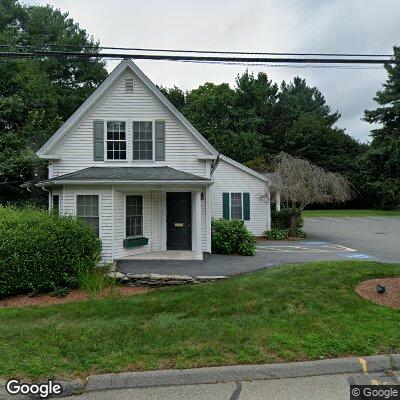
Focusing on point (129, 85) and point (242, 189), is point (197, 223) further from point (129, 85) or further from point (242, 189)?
point (242, 189)

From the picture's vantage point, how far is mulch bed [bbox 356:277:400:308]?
667 cm

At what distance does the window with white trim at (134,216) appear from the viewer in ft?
41.8

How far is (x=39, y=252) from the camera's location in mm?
8680

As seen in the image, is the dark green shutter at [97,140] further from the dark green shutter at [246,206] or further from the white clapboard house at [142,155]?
the dark green shutter at [246,206]

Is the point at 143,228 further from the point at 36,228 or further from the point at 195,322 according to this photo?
the point at 195,322

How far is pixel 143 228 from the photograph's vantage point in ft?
43.2

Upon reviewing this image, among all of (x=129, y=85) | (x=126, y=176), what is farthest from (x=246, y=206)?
(x=129, y=85)

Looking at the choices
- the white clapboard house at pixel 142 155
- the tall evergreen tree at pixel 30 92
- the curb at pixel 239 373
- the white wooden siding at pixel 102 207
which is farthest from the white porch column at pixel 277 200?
the curb at pixel 239 373

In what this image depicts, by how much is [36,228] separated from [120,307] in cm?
352

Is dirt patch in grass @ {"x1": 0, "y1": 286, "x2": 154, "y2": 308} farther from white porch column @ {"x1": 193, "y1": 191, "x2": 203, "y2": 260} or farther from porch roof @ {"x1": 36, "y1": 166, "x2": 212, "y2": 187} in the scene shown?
porch roof @ {"x1": 36, "y1": 166, "x2": 212, "y2": 187}

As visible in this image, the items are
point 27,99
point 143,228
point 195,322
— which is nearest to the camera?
point 195,322

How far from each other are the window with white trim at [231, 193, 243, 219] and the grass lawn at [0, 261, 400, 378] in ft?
39.1

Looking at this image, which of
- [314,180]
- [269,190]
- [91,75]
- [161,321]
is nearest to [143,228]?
[161,321]

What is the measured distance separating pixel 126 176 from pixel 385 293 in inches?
328
